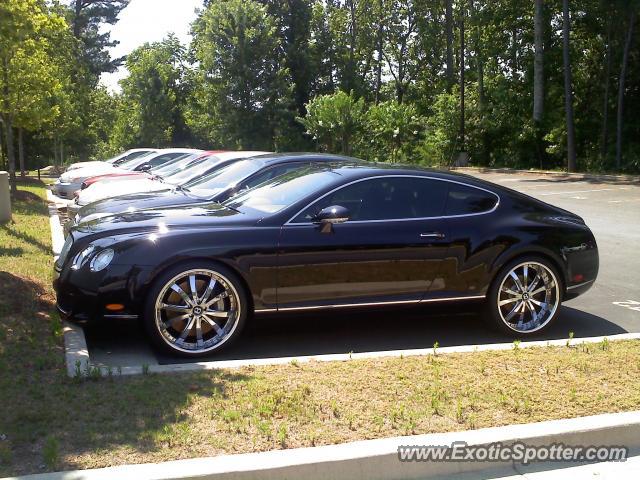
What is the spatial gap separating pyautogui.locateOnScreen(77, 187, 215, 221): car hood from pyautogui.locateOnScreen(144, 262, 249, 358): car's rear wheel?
4.66 feet

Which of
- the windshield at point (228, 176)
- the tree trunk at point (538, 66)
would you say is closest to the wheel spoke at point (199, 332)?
the windshield at point (228, 176)

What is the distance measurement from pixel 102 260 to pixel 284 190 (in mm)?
1737

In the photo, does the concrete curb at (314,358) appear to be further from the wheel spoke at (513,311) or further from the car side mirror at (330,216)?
the car side mirror at (330,216)

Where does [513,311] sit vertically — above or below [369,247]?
below

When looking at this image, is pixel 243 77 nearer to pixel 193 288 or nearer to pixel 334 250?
pixel 334 250

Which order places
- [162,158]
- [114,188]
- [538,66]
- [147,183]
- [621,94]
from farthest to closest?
[538,66], [621,94], [162,158], [147,183], [114,188]

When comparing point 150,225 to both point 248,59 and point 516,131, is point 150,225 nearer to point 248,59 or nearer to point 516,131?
point 516,131

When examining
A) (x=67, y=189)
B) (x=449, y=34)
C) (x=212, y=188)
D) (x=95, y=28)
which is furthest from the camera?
(x=95, y=28)

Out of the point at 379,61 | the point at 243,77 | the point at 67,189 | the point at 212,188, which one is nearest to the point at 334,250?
the point at 212,188

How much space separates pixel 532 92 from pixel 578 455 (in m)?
34.7

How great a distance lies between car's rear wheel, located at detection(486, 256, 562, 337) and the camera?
251 inches

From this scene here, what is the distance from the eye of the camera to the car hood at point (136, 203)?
7.07 metres

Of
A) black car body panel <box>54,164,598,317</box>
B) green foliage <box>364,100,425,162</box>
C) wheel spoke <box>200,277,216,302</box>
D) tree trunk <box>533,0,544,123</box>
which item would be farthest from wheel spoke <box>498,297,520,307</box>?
green foliage <box>364,100,425,162</box>

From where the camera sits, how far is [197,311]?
555cm
